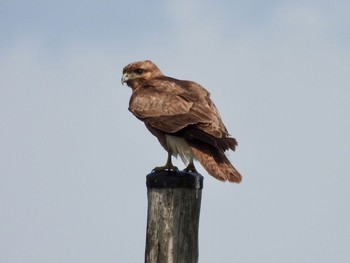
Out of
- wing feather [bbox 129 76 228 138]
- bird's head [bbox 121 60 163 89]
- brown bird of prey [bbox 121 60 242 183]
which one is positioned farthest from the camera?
bird's head [bbox 121 60 163 89]

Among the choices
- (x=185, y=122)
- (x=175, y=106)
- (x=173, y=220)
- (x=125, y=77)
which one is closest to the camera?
(x=173, y=220)

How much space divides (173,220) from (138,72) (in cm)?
447

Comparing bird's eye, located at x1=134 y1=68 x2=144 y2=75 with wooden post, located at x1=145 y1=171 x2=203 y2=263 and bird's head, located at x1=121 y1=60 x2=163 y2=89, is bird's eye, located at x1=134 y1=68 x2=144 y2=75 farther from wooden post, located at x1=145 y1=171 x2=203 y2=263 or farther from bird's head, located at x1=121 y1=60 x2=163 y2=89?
wooden post, located at x1=145 y1=171 x2=203 y2=263

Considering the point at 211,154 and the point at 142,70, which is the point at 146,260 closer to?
the point at 211,154

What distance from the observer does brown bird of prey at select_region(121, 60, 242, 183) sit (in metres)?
7.90

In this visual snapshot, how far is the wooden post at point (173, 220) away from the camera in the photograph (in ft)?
21.4

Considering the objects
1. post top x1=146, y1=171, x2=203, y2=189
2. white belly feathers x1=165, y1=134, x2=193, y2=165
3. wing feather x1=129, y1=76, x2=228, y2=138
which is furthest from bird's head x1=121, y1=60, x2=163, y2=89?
post top x1=146, y1=171, x2=203, y2=189

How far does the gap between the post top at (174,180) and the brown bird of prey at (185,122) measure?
2.53 ft

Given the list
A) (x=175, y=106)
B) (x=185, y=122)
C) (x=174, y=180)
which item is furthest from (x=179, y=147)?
(x=174, y=180)

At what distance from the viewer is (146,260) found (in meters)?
6.65


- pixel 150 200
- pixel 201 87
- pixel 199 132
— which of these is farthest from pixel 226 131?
pixel 150 200

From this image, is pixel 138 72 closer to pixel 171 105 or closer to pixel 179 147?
pixel 171 105

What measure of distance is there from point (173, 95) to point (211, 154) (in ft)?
4.38

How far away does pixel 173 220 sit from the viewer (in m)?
6.54
